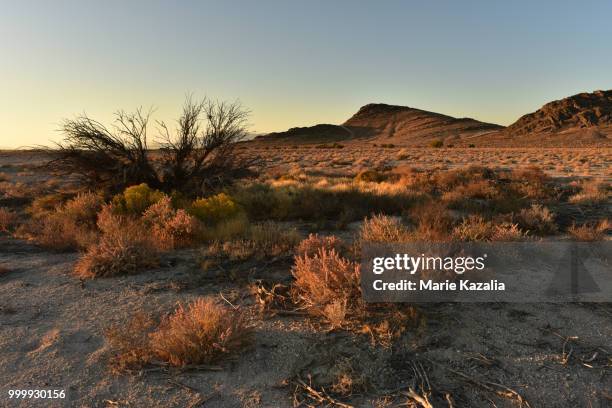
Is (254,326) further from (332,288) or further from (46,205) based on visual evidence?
(46,205)

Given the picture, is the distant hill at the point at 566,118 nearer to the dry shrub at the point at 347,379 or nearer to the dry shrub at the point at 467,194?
the dry shrub at the point at 467,194

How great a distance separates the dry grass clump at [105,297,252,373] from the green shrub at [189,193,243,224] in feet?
15.6

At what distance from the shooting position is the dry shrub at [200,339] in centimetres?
358

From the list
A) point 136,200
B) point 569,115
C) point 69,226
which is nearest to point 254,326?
point 69,226

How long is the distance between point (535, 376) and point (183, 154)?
33.3ft

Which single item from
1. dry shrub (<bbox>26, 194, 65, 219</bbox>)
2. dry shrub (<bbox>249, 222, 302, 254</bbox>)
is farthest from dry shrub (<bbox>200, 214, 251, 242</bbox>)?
dry shrub (<bbox>26, 194, 65, 219</bbox>)

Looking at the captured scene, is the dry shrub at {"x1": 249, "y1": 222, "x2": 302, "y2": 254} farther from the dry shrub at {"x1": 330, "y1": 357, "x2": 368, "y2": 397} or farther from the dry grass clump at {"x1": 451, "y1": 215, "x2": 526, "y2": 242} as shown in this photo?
the dry shrub at {"x1": 330, "y1": 357, "x2": 368, "y2": 397}

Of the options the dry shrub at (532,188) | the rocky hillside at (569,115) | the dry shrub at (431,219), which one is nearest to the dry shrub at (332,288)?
the dry shrub at (431,219)

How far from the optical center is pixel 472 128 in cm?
12338

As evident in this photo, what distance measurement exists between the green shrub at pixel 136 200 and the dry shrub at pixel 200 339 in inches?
226

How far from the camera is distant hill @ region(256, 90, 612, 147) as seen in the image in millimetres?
78000

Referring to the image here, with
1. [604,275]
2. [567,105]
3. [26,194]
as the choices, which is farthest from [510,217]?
[567,105]

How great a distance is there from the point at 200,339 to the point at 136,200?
636 centimetres

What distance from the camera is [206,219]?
342 inches
